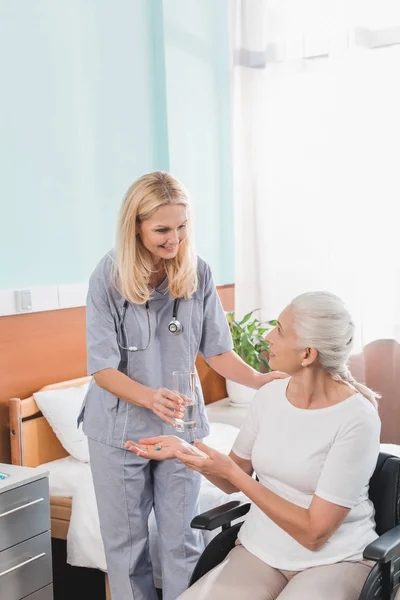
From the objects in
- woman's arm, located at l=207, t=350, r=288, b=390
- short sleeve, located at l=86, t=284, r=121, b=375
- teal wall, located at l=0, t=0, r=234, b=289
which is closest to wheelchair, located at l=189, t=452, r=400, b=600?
woman's arm, located at l=207, t=350, r=288, b=390

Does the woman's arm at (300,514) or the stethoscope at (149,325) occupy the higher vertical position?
the stethoscope at (149,325)

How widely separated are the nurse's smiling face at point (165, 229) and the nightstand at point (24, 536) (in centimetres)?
92

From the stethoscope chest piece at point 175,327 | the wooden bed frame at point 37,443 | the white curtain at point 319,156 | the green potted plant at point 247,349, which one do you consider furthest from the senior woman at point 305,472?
the white curtain at point 319,156

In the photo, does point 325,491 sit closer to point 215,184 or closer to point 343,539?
point 343,539

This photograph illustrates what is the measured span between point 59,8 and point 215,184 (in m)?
1.52

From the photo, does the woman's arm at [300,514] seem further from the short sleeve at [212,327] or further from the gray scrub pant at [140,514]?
the short sleeve at [212,327]

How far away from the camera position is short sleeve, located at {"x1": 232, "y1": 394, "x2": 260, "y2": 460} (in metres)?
2.10

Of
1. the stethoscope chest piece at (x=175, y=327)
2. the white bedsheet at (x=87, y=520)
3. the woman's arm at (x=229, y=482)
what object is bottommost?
the white bedsheet at (x=87, y=520)

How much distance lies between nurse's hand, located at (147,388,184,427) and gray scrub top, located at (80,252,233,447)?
22 centimetres

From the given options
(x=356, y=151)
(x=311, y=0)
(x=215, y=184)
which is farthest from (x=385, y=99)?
(x=215, y=184)

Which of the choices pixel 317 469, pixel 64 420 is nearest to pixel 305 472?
pixel 317 469

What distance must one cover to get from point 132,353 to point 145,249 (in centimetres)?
31

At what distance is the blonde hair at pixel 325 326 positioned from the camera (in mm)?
1920

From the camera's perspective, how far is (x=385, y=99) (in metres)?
3.99
